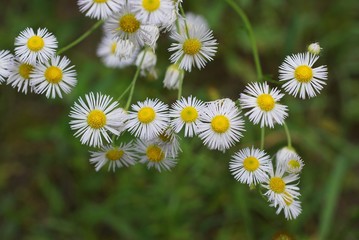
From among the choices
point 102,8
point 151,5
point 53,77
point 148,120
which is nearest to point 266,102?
point 148,120

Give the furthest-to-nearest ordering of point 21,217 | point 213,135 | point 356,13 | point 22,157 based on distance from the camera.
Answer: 1. point 356,13
2. point 22,157
3. point 21,217
4. point 213,135

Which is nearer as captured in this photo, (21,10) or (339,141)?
(339,141)

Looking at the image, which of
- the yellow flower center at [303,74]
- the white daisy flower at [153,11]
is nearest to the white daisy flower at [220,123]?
the yellow flower center at [303,74]

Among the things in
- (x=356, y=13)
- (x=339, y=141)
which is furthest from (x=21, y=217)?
(x=356, y=13)

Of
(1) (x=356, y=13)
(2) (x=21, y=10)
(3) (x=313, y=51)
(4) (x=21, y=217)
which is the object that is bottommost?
(4) (x=21, y=217)

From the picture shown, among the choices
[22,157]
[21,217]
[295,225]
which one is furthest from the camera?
[22,157]

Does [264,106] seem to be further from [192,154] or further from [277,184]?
[192,154]

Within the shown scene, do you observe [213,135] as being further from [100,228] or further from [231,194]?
[100,228]
